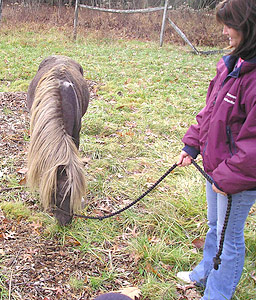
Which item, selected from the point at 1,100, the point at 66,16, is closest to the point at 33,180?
the point at 1,100

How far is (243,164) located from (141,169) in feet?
8.60

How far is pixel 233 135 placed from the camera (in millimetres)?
1731

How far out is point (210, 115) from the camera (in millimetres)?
1893

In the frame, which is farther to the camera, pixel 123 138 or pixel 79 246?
pixel 123 138

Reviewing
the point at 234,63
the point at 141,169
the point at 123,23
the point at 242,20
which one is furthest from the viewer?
the point at 123,23

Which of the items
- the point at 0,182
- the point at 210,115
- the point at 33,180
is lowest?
the point at 0,182

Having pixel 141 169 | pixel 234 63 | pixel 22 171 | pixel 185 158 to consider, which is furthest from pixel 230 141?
pixel 22 171

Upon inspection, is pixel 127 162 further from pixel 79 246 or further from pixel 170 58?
pixel 170 58

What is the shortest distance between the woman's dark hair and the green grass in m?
1.84

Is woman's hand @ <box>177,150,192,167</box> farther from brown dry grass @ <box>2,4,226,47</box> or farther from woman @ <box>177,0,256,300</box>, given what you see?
brown dry grass @ <box>2,4,226,47</box>

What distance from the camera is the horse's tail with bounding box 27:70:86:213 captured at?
8.63 feet

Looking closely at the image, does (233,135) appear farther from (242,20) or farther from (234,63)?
(242,20)

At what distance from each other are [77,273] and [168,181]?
5.52ft

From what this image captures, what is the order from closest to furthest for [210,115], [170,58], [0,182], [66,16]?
[210,115], [0,182], [170,58], [66,16]
